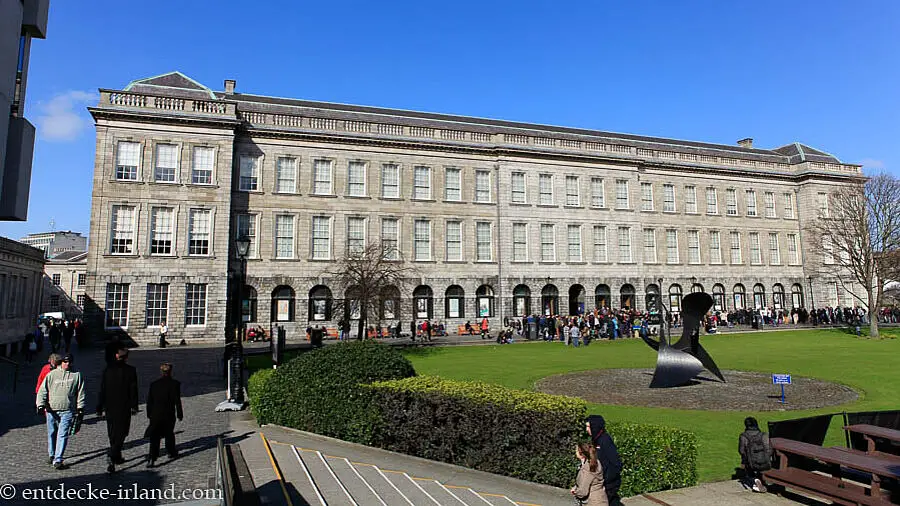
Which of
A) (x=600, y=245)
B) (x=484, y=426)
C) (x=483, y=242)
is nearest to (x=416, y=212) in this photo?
(x=483, y=242)

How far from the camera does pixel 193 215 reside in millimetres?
33531

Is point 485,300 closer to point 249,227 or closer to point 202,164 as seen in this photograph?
point 249,227

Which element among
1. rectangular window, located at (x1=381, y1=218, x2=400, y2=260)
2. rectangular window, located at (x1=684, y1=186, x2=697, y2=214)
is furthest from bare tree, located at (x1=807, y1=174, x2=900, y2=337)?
rectangular window, located at (x1=381, y1=218, x2=400, y2=260)

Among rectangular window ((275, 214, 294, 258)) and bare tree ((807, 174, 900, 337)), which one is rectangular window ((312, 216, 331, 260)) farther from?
bare tree ((807, 174, 900, 337))

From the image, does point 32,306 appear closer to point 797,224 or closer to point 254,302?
point 254,302

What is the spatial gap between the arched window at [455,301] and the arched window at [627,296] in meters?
14.2

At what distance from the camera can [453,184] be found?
40.6m

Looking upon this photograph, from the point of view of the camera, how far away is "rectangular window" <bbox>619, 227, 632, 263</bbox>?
44.2 meters

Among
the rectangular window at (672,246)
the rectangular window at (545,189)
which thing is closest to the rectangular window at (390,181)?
the rectangular window at (545,189)

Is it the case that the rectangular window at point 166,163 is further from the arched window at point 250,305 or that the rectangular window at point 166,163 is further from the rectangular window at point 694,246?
the rectangular window at point 694,246

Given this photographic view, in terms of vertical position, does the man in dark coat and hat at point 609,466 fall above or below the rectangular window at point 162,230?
below

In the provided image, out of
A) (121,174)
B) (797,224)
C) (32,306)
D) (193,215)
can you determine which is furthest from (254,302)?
(797,224)

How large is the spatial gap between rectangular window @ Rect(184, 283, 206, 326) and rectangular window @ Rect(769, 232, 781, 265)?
4938 cm

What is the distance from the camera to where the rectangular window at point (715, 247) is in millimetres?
47219
